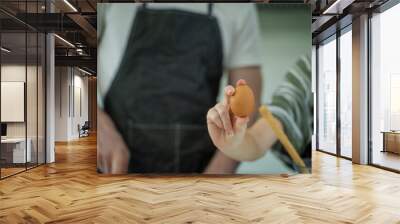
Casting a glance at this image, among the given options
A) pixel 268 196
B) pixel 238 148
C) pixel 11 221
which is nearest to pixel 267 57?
pixel 238 148

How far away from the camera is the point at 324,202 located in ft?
15.3

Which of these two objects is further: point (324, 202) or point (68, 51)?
point (68, 51)

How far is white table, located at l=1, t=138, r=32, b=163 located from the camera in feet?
22.2

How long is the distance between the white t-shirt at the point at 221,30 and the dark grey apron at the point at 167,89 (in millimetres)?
112

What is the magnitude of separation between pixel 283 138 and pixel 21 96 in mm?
5020

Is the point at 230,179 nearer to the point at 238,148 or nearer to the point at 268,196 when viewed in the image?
the point at 238,148

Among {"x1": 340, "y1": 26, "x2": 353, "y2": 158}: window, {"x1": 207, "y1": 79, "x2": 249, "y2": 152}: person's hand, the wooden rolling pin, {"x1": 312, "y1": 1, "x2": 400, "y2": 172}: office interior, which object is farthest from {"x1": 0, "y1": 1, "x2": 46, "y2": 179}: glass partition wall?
{"x1": 340, "y1": 26, "x2": 353, "y2": 158}: window

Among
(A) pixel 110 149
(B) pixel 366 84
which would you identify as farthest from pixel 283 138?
(A) pixel 110 149

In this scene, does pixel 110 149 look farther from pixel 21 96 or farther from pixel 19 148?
pixel 21 96

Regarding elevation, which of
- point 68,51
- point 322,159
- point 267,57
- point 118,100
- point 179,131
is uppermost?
point 68,51

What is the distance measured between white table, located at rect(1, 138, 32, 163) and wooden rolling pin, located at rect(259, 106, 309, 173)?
4593 millimetres

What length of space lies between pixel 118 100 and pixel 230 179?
2.43 metres

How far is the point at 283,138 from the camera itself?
661 cm

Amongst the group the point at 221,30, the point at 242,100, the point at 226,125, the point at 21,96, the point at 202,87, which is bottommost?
the point at 226,125
